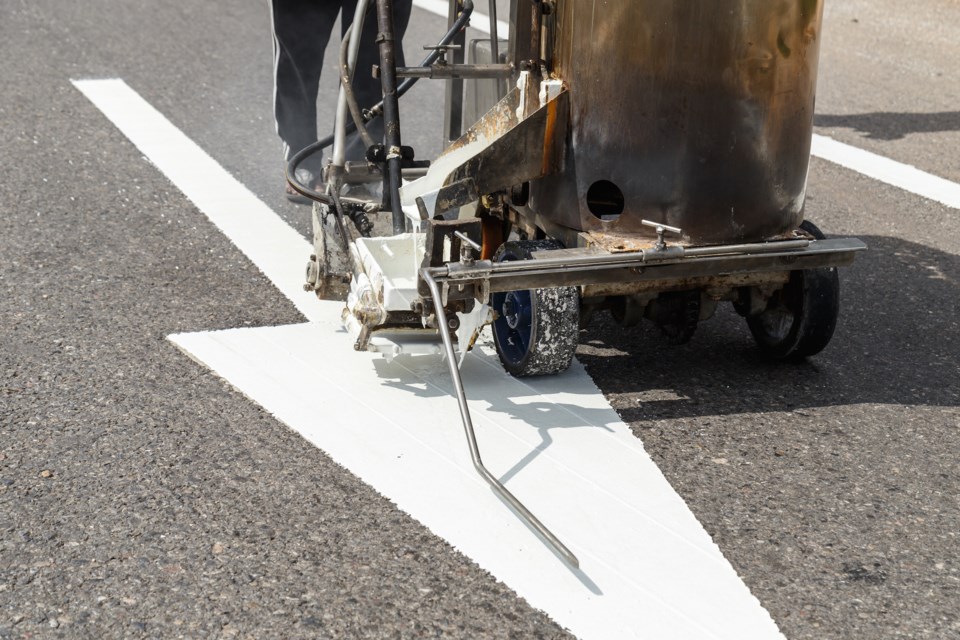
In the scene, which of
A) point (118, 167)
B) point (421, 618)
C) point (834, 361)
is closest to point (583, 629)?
point (421, 618)

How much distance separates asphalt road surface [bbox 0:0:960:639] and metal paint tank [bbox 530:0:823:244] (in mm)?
600

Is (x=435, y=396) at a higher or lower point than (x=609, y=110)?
lower

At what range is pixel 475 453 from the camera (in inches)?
120

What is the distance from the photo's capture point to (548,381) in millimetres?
3668

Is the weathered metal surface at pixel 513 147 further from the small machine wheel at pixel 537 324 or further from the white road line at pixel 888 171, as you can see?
the white road line at pixel 888 171

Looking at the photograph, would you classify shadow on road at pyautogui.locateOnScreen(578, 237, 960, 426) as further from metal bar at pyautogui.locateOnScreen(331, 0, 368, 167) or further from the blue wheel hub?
metal bar at pyautogui.locateOnScreen(331, 0, 368, 167)

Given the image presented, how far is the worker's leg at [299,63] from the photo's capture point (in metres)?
5.40

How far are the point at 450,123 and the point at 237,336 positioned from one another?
1.17m

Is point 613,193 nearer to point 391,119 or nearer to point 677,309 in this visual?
point 677,309

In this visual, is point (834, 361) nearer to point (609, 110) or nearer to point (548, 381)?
point (548, 381)

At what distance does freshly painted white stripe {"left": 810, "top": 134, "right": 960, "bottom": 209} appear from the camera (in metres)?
5.86

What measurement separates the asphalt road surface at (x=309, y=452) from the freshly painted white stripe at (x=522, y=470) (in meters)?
0.07

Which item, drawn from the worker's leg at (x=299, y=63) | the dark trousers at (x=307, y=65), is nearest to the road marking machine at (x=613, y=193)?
the dark trousers at (x=307, y=65)

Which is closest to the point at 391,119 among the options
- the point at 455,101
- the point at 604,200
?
the point at 604,200
